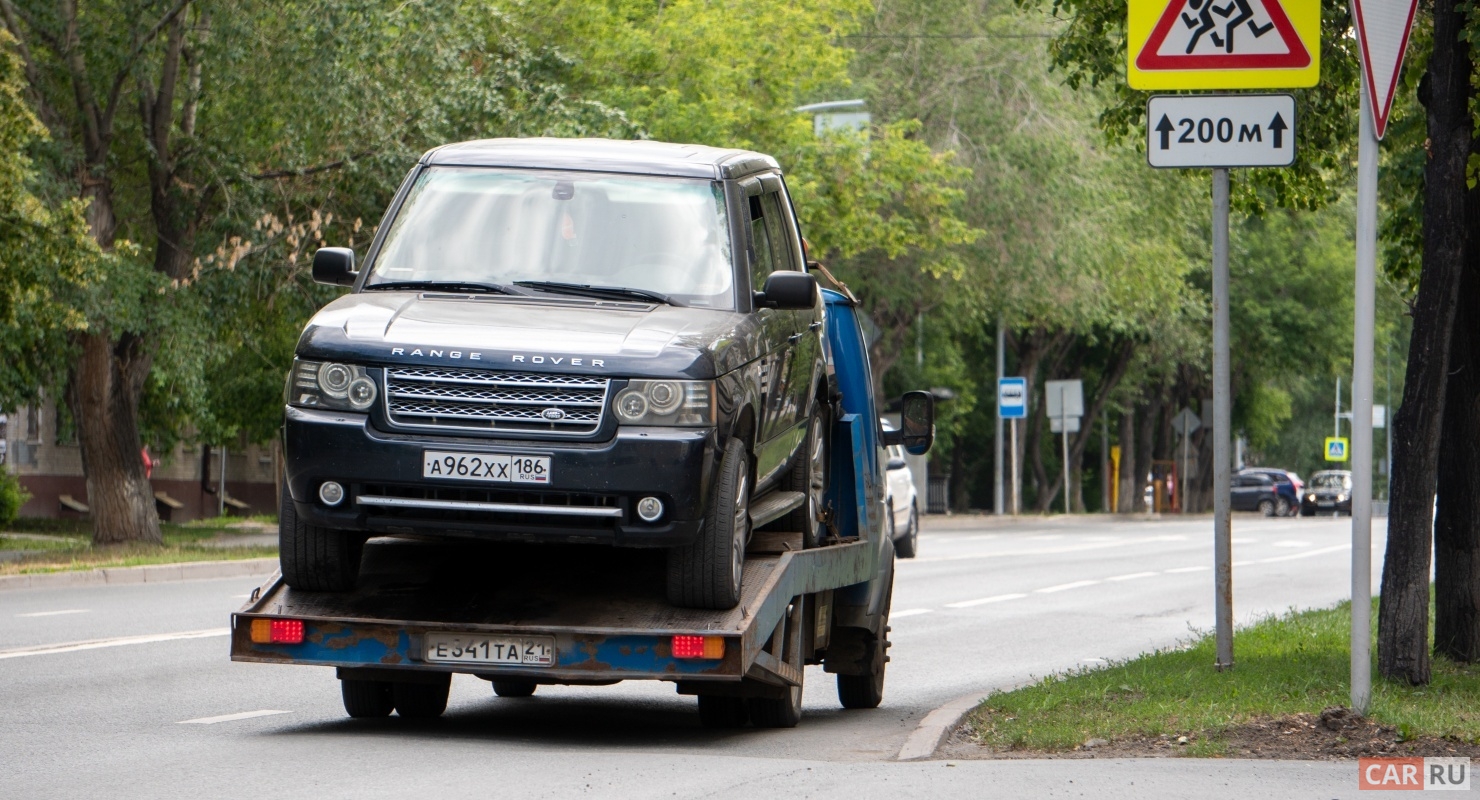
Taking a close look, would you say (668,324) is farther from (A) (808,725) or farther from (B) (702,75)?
(B) (702,75)

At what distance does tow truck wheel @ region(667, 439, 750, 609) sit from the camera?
8.41 meters

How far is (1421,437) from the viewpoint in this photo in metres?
9.85

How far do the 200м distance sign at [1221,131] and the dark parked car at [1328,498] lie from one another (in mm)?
65771

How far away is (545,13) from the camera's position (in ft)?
106

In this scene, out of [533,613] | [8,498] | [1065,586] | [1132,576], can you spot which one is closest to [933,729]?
[533,613]

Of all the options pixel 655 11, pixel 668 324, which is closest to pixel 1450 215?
pixel 668 324

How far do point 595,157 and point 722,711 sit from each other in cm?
262

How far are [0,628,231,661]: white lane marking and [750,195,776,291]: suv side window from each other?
5822mm

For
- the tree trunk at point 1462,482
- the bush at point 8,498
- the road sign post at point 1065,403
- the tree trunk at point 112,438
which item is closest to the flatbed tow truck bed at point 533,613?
the tree trunk at point 1462,482

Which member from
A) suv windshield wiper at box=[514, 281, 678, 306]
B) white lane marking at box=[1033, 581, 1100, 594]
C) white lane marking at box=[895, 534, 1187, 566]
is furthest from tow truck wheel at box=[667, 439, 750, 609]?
white lane marking at box=[895, 534, 1187, 566]

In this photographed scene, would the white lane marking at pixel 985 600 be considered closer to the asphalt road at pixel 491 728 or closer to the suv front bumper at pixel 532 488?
the asphalt road at pixel 491 728

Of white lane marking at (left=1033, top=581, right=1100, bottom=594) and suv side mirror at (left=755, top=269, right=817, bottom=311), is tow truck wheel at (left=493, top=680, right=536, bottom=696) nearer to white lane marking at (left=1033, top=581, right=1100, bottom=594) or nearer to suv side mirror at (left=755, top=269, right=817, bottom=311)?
suv side mirror at (left=755, top=269, right=817, bottom=311)

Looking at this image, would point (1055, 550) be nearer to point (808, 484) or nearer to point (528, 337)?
point (808, 484)

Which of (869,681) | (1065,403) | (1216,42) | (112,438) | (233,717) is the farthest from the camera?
(1065,403)
